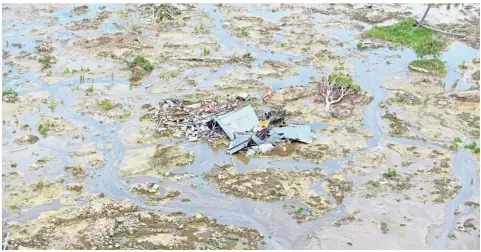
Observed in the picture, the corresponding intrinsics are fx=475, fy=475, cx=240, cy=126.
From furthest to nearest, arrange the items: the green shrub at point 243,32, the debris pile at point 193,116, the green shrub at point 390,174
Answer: the green shrub at point 243,32 → the debris pile at point 193,116 → the green shrub at point 390,174

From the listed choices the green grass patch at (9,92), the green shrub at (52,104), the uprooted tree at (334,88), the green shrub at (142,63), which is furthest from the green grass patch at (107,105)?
the uprooted tree at (334,88)

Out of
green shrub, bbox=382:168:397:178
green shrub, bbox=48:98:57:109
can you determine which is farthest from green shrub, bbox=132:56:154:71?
green shrub, bbox=382:168:397:178

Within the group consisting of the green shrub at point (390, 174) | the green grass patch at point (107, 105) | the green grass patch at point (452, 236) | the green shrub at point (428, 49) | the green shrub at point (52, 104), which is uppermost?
the green shrub at point (428, 49)

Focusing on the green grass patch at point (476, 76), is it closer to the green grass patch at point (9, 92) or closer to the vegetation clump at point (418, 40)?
the vegetation clump at point (418, 40)

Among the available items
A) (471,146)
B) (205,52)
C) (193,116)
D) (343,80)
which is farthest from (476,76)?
(193,116)

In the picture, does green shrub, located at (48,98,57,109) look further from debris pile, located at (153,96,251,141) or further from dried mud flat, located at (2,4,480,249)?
debris pile, located at (153,96,251,141)
